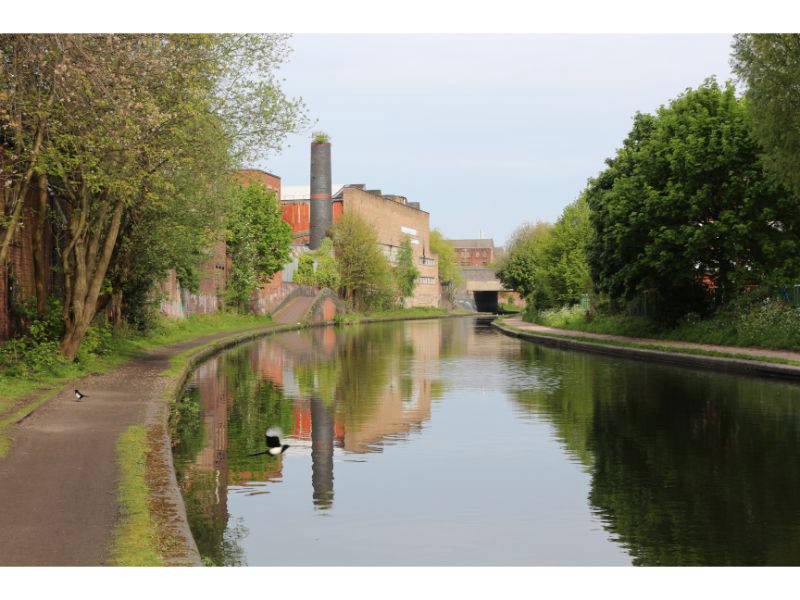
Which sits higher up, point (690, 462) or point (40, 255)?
point (40, 255)

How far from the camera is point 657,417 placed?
592 inches

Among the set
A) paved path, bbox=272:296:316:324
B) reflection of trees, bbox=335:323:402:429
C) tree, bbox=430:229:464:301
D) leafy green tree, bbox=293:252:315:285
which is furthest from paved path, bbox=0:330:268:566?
tree, bbox=430:229:464:301

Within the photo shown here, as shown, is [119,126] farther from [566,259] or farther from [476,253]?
[476,253]

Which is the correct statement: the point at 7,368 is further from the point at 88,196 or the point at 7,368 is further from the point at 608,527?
the point at 608,527

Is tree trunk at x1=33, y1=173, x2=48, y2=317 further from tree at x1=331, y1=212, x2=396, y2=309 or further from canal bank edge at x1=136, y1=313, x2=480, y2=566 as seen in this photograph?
tree at x1=331, y1=212, x2=396, y2=309

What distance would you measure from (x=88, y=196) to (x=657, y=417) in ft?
40.3

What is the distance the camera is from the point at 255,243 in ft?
189

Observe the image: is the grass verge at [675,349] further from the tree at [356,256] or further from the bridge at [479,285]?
the bridge at [479,285]

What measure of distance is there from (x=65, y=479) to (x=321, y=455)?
345 centimetres

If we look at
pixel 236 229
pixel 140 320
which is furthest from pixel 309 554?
pixel 236 229

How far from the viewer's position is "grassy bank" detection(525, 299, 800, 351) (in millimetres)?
27266

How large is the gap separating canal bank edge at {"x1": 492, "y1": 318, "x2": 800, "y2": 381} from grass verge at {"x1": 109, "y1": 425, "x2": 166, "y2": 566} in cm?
1565

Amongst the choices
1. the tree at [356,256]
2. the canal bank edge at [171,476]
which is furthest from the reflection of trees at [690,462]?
the tree at [356,256]

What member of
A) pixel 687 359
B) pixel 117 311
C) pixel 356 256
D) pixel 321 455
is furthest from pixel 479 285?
pixel 321 455
